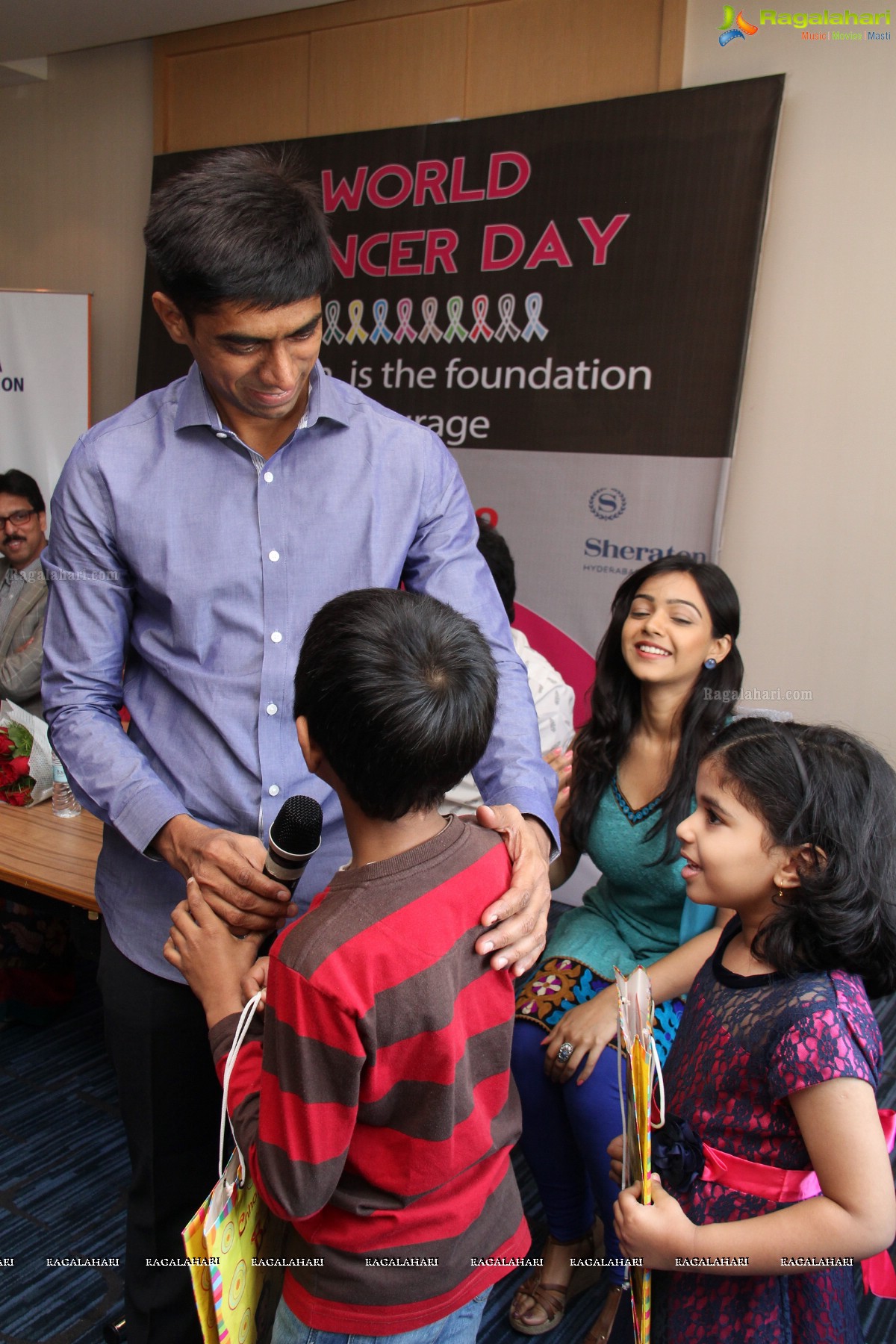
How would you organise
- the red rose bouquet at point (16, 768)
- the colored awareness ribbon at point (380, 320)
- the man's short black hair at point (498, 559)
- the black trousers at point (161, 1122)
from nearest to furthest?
the black trousers at point (161, 1122), the man's short black hair at point (498, 559), the red rose bouquet at point (16, 768), the colored awareness ribbon at point (380, 320)

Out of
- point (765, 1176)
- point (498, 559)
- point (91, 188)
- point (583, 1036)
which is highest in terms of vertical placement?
point (91, 188)

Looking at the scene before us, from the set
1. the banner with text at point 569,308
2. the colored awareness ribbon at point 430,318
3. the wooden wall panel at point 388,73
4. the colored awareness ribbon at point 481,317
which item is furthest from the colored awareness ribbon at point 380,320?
the wooden wall panel at point 388,73

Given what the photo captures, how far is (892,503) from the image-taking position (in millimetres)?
3301

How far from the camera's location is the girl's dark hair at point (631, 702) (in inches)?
82.7

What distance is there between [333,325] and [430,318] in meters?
0.50

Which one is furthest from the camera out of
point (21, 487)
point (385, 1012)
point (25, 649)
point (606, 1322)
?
point (21, 487)

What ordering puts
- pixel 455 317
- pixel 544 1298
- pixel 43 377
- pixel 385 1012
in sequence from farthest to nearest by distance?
1. pixel 43 377
2. pixel 455 317
3. pixel 544 1298
4. pixel 385 1012

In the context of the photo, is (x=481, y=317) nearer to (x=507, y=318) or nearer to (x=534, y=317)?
(x=507, y=318)

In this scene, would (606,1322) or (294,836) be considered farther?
(606,1322)

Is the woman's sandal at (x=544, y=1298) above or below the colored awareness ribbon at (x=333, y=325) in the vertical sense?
below

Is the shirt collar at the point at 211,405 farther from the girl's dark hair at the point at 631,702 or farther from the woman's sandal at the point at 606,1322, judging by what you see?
the woman's sandal at the point at 606,1322

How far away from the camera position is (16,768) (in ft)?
8.91

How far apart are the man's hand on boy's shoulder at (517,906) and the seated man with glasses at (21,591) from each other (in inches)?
112

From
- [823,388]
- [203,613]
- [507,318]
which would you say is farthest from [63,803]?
[823,388]
